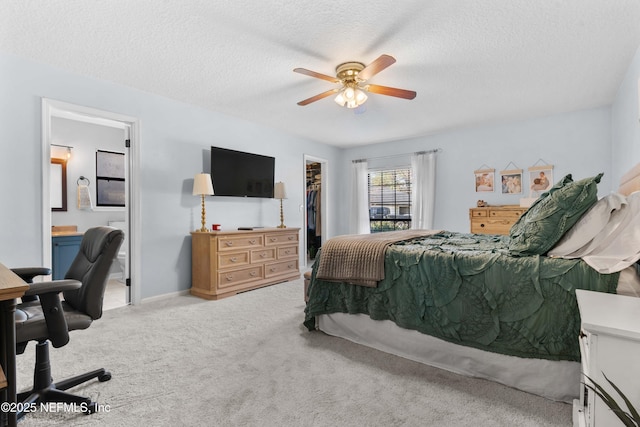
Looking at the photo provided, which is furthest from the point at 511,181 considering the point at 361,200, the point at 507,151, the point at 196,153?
the point at 196,153

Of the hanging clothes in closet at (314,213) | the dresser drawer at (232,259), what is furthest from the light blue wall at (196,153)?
the hanging clothes in closet at (314,213)

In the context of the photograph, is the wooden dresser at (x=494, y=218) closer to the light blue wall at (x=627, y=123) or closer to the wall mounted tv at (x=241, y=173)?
the light blue wall at (x=627, y=123)

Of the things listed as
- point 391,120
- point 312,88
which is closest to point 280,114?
point 312,88

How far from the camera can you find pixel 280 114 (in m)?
4.46

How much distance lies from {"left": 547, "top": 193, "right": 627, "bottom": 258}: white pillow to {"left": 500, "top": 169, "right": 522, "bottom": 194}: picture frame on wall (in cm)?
330

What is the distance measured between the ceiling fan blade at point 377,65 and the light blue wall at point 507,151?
130 inches

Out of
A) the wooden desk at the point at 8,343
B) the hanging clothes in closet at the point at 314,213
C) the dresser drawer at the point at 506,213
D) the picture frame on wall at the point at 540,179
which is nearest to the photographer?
the wooden desk at the point at 8,343

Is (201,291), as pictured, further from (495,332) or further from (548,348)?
(548,348)

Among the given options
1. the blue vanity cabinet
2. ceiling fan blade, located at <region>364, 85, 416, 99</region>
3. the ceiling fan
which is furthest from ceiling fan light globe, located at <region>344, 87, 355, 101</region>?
the blue vanity cabinet

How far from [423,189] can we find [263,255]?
3111mm

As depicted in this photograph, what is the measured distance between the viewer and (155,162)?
12.2 feet

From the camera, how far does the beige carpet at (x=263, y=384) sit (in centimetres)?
159

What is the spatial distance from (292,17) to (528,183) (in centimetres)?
427

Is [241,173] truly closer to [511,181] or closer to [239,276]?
[239,276]
